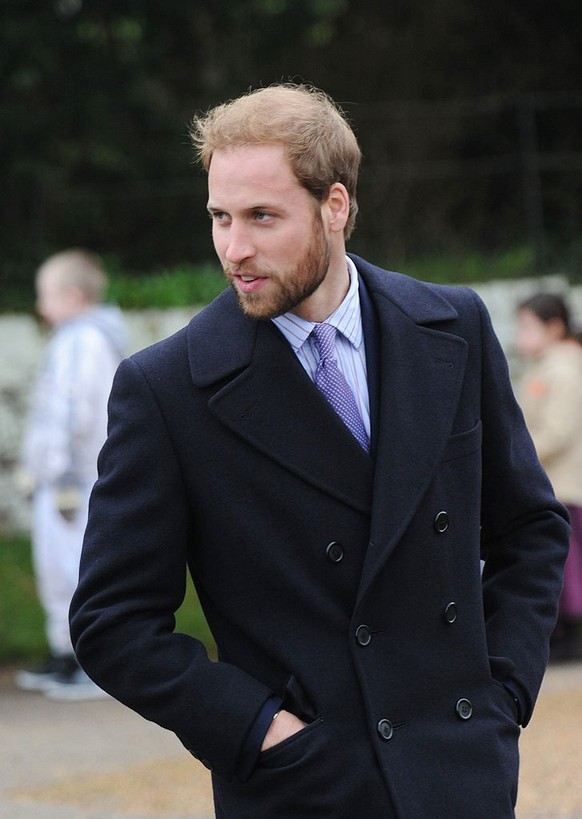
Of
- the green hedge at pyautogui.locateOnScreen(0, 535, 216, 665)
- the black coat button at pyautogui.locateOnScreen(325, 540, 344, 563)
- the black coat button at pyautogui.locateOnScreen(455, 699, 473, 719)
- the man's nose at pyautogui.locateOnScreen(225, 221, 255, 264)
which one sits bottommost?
the green hedge at pyautogui.locateOnScreen(0, 535, 216, 665)

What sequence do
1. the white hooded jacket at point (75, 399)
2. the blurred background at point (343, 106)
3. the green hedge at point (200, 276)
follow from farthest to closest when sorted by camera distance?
the blurred background at point (343, 106) → the green hedge at point (200, 276) → the white hooded jacket at point (75, 399)

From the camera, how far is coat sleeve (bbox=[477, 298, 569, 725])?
294 cm

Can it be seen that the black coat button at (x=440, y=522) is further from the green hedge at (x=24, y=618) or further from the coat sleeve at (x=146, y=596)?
the green hedge at (x=24, y=618)

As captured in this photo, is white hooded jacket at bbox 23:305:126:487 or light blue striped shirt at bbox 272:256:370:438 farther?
white hooded jacket at bbox 23:305:126:487

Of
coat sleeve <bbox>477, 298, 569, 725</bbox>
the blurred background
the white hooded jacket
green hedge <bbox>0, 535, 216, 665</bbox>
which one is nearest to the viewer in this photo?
coat sleeve <bbox>477, 298, 569, 725</bbox>

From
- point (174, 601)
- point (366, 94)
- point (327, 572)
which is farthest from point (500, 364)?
point (366, 94)

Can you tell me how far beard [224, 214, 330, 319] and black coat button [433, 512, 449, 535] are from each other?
0.45m

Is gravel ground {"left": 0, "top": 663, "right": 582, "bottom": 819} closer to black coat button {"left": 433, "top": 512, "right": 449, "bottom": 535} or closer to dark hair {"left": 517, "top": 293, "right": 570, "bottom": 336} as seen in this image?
dark hair {"left": 517, "top": 293, "right": 570, "bottom": 336}

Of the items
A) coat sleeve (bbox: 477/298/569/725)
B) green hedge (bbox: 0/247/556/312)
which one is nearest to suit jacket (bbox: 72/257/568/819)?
coat sleeve (bbox: 477/298/569/725)

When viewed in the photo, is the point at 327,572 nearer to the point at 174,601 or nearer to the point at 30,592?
the point at 174,601

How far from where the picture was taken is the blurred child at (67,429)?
7535 millimetres

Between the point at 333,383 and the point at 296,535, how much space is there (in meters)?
0.30

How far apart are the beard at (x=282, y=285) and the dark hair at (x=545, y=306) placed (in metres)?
5.62

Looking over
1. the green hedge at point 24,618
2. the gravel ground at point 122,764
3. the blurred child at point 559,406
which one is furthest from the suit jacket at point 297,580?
the green hedge at point 24,618
